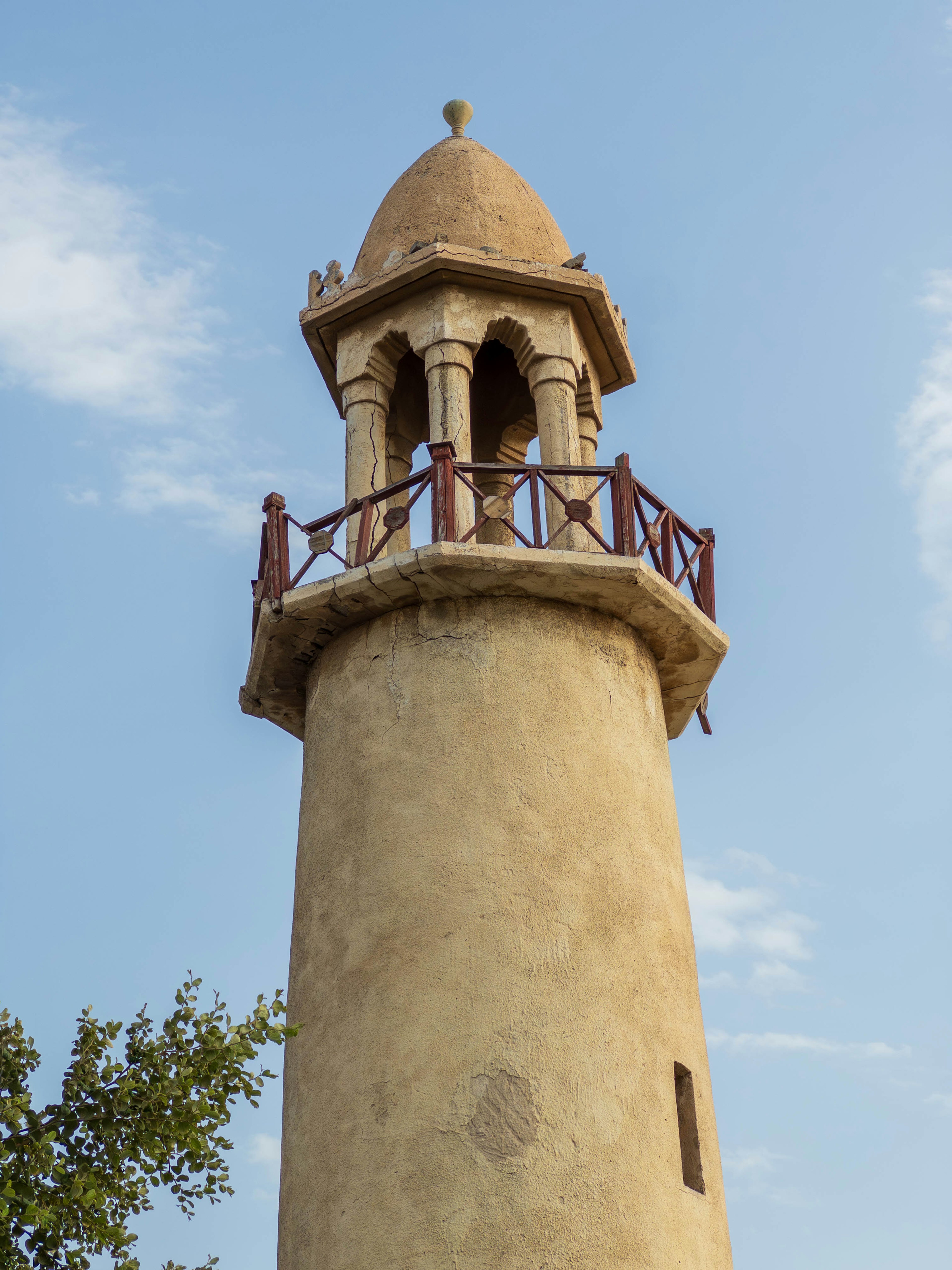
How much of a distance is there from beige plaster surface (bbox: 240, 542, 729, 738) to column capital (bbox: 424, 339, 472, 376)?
2.41m

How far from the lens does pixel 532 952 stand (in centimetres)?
1122

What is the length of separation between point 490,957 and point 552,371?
572 cm

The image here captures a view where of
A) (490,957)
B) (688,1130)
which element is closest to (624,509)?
(490,957)

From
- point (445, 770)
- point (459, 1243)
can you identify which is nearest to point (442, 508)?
point (445, 770)

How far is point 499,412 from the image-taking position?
56.5ft

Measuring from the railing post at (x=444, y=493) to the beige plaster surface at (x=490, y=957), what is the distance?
35 centimetres

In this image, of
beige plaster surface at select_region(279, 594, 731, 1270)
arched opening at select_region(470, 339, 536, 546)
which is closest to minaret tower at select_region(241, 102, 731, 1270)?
beige plaster surface at select_region(279, 594, 731, 1270)

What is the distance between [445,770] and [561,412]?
401 cm

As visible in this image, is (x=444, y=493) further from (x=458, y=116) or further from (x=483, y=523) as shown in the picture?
(x=458, y=116)

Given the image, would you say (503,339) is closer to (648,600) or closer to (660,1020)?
(648,600)

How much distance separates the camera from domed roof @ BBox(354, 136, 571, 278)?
1529 centimetres

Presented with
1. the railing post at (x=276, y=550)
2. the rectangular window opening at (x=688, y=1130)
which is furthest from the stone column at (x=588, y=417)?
the rectangular window opening at (x=688, y=1130)

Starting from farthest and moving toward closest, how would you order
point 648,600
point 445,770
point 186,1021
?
point 648,600
point 445,770
point 186,1021

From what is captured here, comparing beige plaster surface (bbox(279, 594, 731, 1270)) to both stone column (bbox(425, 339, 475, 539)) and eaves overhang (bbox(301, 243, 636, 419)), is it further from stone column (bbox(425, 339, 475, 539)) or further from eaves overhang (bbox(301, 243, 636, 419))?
eaves overhang (bbox(301, 243, 636, 419))
